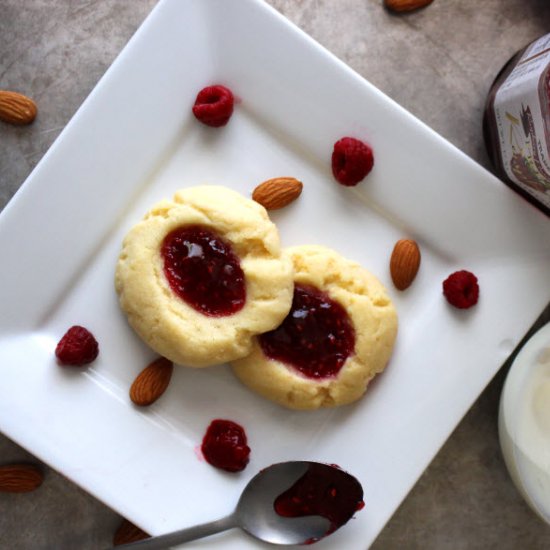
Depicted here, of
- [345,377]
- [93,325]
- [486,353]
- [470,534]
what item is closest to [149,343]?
[93,325]

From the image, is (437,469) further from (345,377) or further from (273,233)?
(273,233)

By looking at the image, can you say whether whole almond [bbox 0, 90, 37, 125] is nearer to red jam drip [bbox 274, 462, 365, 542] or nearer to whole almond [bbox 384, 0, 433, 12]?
whole almond [bbox 384, 0, 433, 12]

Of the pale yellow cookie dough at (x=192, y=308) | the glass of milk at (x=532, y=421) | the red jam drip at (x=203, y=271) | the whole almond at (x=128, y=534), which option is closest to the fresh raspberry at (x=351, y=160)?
the pale yellow cookie dough at (x=192, y=308)

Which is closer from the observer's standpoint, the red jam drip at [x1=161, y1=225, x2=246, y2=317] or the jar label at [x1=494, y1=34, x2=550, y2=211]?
the jar label at [x1=494, y1=34, x2=550, y2=211]

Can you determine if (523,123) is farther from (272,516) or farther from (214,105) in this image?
(272,516)

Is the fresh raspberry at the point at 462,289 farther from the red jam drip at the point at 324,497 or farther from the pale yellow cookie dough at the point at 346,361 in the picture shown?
the red jam drip at the point at 324,497

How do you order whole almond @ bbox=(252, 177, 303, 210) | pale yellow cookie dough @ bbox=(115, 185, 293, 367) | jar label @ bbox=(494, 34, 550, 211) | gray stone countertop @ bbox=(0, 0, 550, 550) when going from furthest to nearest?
gray stone countertop @ bbox=(0, 0, 550, 550), whole almond @ bbox=(252, 177, 303, 210), pale yellow cookie dough @ bbox=(115, 185, 293, 367), jar label @ bbox=(494, 34, 550, 211)

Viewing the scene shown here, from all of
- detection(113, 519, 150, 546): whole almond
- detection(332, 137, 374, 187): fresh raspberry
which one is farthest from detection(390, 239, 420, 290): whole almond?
detection(113, 519, 150, 546): whole almond

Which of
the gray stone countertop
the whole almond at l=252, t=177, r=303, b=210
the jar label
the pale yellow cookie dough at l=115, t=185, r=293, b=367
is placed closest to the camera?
the jar label
